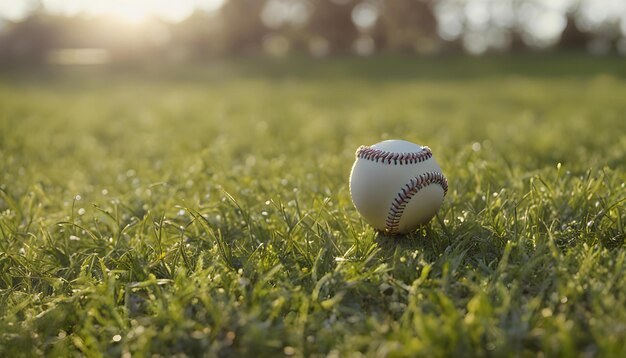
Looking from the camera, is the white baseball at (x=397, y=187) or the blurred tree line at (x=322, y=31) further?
the blurred tree line at (x=322, y=31)

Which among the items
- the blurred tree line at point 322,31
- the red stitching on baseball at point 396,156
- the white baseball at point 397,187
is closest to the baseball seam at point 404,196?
the white baseball at point 397,187

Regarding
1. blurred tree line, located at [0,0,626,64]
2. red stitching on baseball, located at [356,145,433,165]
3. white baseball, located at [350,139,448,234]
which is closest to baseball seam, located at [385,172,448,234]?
white baseball, located at [350,139,448,234]

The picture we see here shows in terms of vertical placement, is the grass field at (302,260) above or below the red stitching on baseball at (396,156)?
below

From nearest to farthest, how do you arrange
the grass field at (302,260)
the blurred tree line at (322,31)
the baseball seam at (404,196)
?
the grass field at (302,260)
the baseball seam at (404,196)
the blurred tree line at (322,31)

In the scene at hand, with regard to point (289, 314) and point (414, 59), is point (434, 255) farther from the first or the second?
point (414, 59)

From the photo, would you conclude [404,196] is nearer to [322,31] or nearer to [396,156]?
[396,156]

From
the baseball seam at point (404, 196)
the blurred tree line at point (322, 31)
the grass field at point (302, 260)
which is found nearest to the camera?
the grass field at point (302, 260)

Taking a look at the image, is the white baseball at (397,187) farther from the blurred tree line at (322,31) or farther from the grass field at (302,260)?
the blurred tree line at (322,31)
